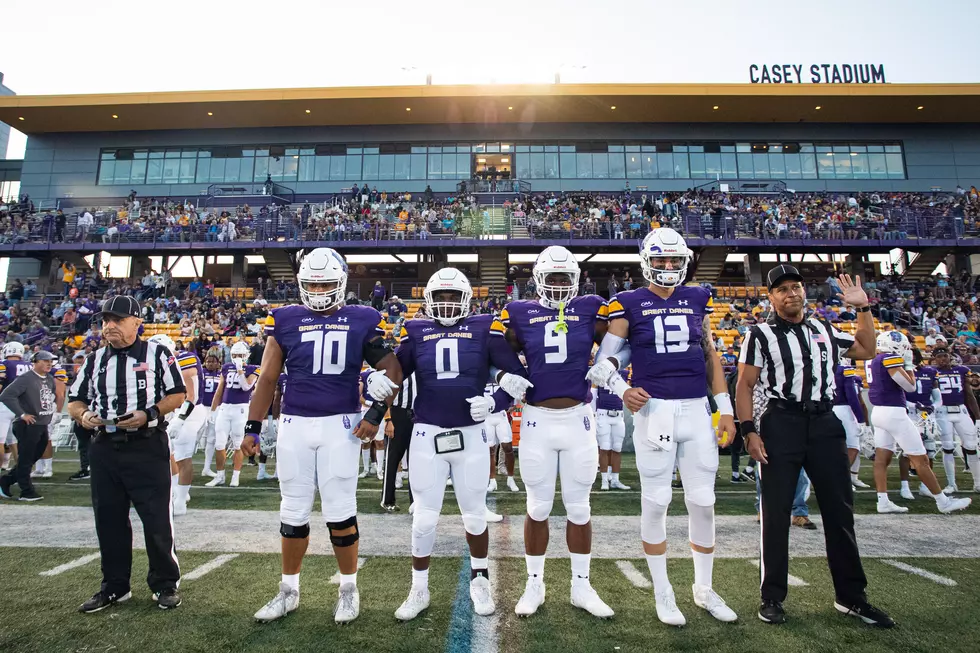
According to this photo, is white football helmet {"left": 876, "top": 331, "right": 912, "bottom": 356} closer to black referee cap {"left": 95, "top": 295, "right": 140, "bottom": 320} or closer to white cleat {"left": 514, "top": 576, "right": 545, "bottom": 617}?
white cleat {"left": 514, "top": 576, "right": 545, "bottom": 617}

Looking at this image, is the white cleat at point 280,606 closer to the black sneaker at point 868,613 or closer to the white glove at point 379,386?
the white glove at point 379,386

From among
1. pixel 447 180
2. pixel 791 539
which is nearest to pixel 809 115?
pixel 447 180

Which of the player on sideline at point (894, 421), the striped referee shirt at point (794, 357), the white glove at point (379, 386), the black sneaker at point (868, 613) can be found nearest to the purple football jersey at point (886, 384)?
the player on sideline at point (894, 421)

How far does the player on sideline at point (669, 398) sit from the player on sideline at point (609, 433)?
4.64 metres

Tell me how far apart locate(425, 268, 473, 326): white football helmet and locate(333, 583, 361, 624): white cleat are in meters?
1.96

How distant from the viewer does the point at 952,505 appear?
698 centimetres

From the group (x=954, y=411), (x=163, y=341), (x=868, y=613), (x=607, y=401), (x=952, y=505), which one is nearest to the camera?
(x=868, y=613)

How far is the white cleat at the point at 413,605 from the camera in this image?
372 centimetres

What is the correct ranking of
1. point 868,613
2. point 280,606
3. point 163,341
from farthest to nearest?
point 163,341 → point 280,606 → point 868,613

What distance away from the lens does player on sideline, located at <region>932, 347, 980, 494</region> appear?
27.2 ft

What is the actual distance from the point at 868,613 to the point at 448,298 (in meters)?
3.50

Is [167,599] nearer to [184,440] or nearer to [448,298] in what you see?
[448,298]

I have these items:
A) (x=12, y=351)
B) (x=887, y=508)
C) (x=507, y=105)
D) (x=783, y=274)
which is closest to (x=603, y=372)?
(x=783, y=274)

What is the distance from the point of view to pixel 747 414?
399 cm
